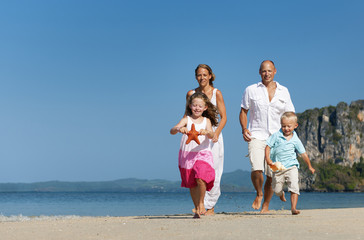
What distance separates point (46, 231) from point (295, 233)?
272 centimetres

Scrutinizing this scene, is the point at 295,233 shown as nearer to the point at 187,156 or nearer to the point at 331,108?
the point at 187,156

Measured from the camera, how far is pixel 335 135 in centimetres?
14350

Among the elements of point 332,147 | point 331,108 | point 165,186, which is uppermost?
point 331,108

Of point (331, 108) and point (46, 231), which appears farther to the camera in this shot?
point (331, 108)

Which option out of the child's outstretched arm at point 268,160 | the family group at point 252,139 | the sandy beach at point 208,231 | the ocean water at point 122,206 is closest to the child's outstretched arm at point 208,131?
the family group at point 252,139

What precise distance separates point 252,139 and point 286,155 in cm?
78

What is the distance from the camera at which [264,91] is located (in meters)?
7.73

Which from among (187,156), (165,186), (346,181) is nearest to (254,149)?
(187,156)

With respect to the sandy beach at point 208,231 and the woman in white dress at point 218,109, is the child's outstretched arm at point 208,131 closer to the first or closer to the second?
the woman in white dress at point 218,109

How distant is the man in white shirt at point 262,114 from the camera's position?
24.5ft

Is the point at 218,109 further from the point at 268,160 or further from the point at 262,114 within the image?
the point at 268,160

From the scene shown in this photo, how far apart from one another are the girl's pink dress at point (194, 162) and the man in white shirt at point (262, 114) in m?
1.24

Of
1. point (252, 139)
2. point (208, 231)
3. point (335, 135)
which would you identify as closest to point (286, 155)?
point (252, 139)

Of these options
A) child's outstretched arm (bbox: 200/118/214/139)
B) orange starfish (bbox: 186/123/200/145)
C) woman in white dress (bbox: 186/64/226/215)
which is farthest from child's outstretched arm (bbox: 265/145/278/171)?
orange starfish (bbox: 186/123/200/145)
